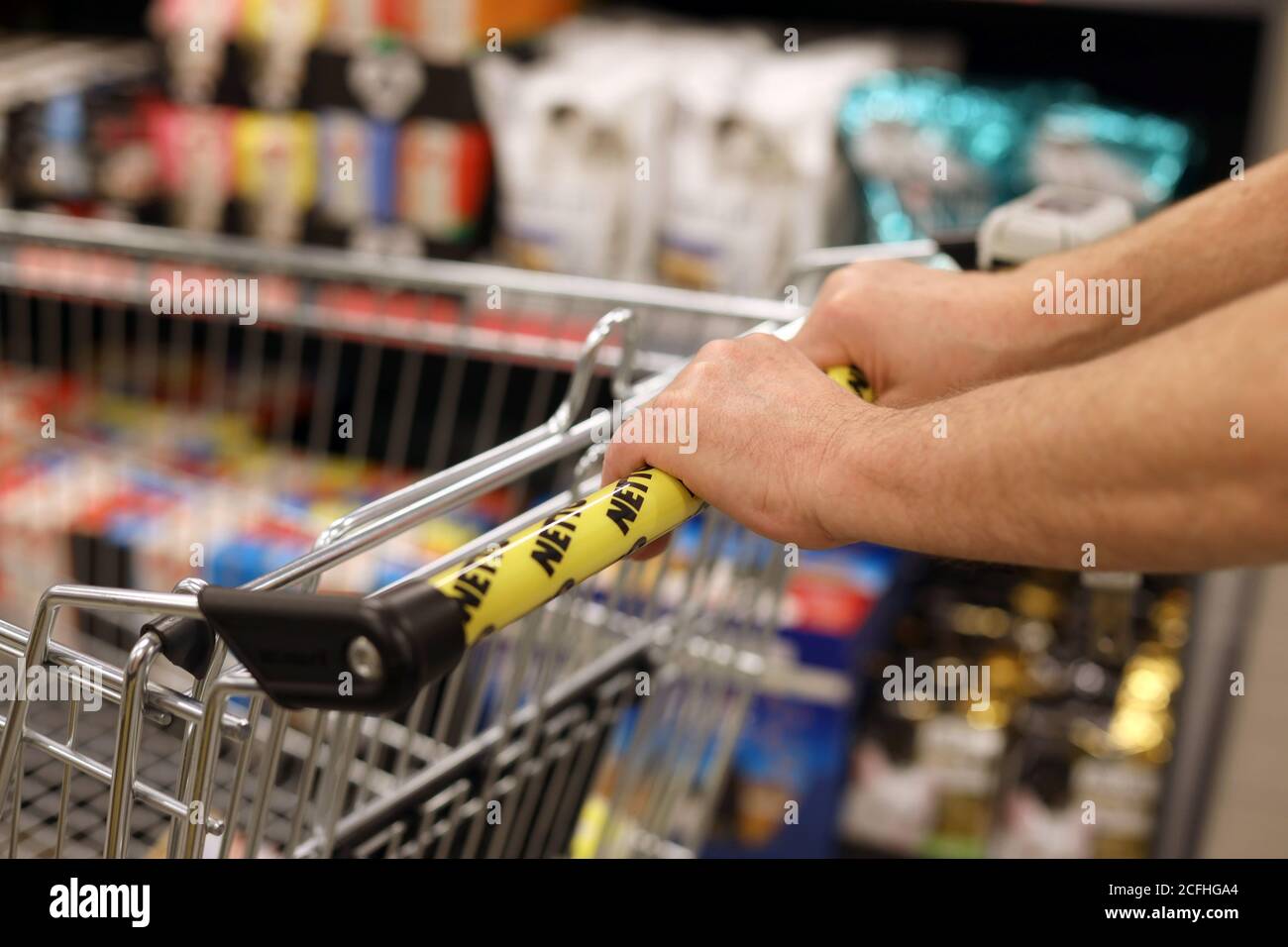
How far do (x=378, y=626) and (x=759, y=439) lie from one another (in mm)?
290

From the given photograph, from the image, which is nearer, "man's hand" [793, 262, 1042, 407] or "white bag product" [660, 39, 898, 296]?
"man's hand" [793, 262, 1042, 407]

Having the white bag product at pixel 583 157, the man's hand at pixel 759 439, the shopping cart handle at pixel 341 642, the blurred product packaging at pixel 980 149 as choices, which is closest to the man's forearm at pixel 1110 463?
the man's hand at pixel 759 439

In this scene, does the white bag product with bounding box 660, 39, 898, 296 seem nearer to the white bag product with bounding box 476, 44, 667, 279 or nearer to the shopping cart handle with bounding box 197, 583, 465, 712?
the white bag product with bounding box 476, 44, 667, 279

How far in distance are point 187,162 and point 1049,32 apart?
57.1 inches

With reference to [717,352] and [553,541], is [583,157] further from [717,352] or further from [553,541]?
[553,541]

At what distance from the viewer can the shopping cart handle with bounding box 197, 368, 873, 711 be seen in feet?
1.81

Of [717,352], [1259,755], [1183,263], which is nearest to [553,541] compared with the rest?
[717,352]

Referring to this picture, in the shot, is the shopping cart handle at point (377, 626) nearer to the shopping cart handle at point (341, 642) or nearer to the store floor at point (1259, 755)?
the shopping cart handle at point (341, 642)

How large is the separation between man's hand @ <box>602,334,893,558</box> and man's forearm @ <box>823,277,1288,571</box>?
21mm

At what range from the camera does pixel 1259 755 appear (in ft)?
5.84

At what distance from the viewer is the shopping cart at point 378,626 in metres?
0.64

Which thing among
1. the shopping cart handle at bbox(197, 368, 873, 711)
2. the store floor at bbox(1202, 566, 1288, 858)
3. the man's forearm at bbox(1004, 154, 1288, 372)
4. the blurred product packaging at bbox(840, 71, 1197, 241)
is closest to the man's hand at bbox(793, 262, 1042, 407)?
the man's forearm at bbox(1004, 154, 1288, 372)
